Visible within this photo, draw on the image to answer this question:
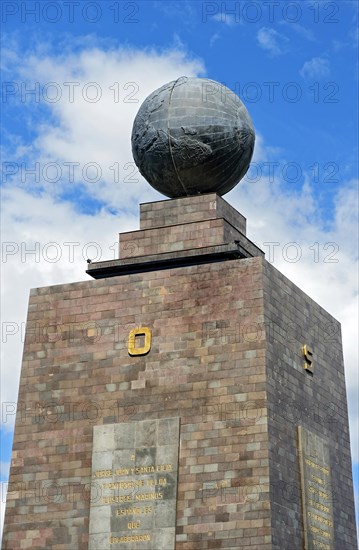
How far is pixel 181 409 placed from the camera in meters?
26.8

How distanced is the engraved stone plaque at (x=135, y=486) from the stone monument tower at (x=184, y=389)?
32 mm

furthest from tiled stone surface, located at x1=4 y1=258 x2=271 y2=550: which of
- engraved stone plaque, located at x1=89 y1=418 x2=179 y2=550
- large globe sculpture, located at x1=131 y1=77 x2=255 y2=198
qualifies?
large globe sculpture, located at x1=131 y1=77 x2=255 y2=198

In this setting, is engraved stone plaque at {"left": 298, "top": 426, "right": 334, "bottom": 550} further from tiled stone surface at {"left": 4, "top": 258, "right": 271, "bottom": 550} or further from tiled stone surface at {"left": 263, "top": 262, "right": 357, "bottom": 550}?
→ tiled stone surface at {"left": 4, "top": 258, "right": 271, "bottom": 550}

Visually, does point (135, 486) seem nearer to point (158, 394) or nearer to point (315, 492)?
point (158, 394)

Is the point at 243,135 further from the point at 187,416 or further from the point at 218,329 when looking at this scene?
the point at 187,416

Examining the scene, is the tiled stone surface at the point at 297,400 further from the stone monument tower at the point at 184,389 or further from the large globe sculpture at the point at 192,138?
the large globe sculpture at the point at 192,138

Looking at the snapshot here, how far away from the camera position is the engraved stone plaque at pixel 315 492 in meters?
26.7

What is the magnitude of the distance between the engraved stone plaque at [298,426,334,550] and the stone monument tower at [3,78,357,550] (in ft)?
0.17

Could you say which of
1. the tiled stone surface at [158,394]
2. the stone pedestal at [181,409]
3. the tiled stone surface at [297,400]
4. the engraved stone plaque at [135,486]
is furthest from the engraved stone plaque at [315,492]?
the engraved stone plaque at [135,486]

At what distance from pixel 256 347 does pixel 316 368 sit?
3172mm

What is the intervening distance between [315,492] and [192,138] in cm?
939

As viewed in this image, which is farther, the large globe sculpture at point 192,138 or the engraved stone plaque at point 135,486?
the large globe sculpture at point 192,138

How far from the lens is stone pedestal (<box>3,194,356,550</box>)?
25812 millimetres

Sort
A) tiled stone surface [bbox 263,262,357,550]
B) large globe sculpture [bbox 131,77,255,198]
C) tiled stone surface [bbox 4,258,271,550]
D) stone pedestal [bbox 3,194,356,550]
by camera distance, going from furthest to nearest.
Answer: large globe sculpture [bbox 131,77,255,198] < tiled stone surface [bbox 263,262,357,550] < stone pedestal [bbox 3,194,356,550] < tiled stone surface [bbox 4,258,271,550]
